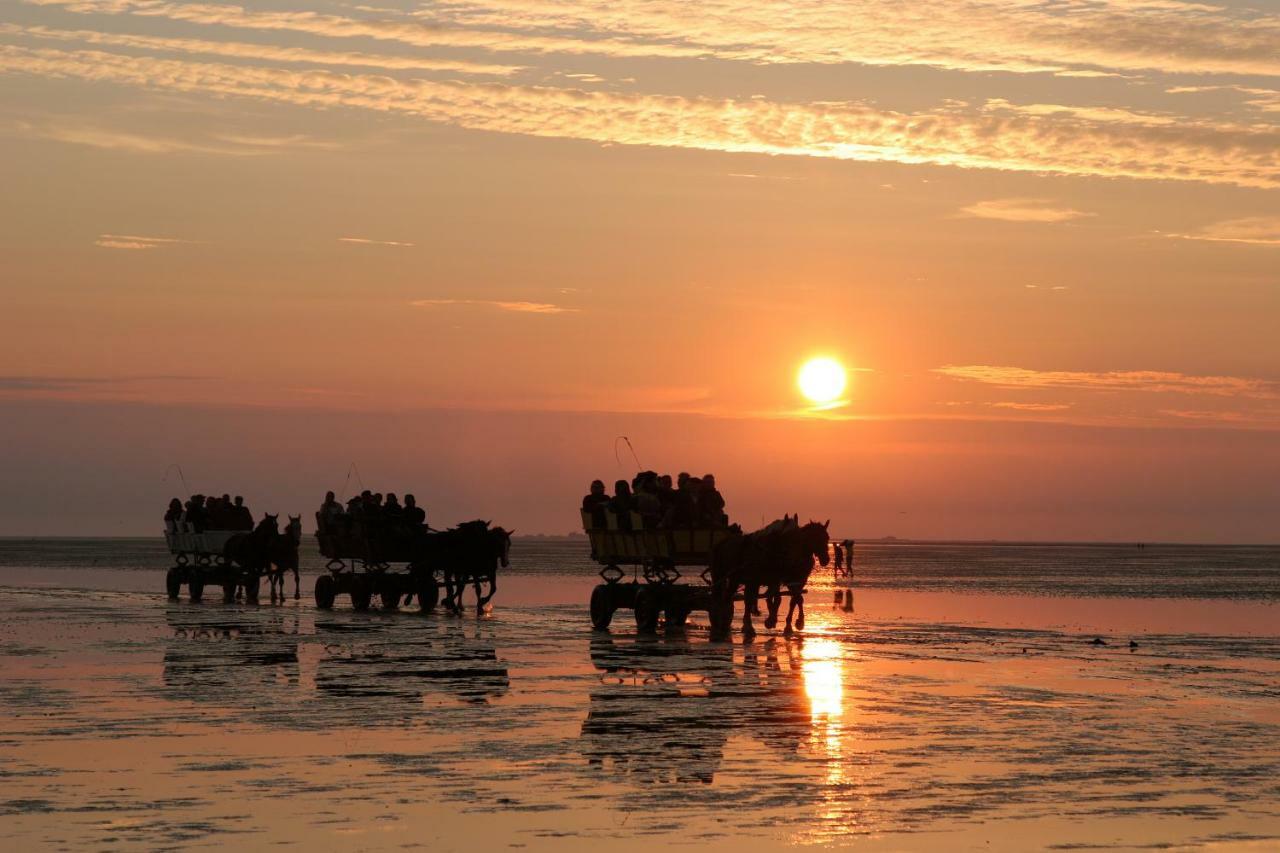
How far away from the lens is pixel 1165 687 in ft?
68.2

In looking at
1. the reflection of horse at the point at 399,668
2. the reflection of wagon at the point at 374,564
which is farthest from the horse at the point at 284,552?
the reflection of horse at the point at 399,668

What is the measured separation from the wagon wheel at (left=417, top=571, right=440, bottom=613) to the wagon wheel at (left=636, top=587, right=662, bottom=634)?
7.66 meters

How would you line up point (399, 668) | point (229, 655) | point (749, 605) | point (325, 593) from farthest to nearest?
point (325, 593) < point (749, 605) < point (229, 655) < point (399, 668)

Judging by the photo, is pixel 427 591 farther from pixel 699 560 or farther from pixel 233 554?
pixel 699 560

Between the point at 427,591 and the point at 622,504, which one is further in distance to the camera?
the point at 427,591

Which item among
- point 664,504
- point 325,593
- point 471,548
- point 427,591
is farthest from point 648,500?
point 325,593

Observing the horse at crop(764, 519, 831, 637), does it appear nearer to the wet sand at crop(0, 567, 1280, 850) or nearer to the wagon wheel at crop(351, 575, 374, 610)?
the wet sand at crop(0, 567, 1280, 850)

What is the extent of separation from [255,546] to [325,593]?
14.5 feet

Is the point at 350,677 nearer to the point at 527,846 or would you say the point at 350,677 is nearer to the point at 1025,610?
the point at 527,846

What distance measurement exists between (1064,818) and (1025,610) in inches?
1332

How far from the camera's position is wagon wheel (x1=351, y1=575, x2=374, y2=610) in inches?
1465

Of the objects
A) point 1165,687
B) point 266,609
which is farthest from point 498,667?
point 266,609

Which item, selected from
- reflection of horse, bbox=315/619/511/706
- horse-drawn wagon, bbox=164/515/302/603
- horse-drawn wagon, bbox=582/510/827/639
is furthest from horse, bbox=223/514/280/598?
horse-drawn wagon, bbox=582/510/827/639

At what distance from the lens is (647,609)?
30172 millimetres
